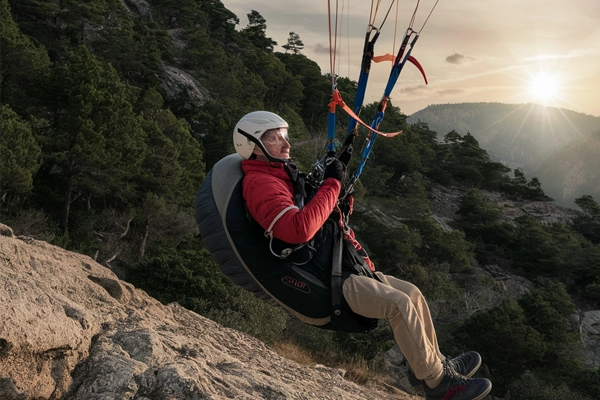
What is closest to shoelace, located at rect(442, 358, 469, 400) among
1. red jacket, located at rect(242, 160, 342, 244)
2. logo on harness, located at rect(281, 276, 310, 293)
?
logo on harness, located at rect(281, 276, 310, 293)

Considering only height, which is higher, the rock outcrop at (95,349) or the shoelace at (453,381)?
the shoelace at (453,381)

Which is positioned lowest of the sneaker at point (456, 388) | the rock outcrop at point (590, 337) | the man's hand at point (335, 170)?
the rock outcrop at point (590, 337)

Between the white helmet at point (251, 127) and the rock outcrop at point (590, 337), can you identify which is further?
the rock outcrop at point (590, 337)

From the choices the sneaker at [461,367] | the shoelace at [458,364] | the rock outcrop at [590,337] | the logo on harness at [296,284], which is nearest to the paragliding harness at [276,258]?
the logo on harness at [296,284]

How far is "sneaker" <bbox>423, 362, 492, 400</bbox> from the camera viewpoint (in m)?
4.03

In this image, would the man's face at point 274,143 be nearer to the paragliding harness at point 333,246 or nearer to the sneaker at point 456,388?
the paragliding harness at point 333,246

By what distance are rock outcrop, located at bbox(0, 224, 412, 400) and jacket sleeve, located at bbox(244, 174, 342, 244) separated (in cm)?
140

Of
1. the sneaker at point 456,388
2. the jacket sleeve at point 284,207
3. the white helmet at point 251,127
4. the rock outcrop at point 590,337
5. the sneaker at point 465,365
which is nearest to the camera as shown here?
the jacket sleeve at point 284,207

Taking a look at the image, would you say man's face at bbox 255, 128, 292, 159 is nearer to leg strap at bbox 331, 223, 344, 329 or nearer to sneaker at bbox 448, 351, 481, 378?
leg strap at bbox 331, 223, 344, 329

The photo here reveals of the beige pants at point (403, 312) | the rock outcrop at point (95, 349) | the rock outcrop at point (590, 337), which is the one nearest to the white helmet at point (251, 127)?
the beige pants at point (403, 312)

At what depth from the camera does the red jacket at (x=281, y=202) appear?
347cm

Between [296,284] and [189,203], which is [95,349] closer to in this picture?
[296,284]

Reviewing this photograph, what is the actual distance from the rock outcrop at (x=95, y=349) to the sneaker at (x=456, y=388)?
4.60 ft

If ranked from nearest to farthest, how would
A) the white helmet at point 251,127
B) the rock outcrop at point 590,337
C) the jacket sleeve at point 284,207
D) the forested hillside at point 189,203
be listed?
the jacket sleeve at point 284,207, the white helmet at point 251,127, the forested hillside at point 189,203, the rock outcrop at point 590,337
